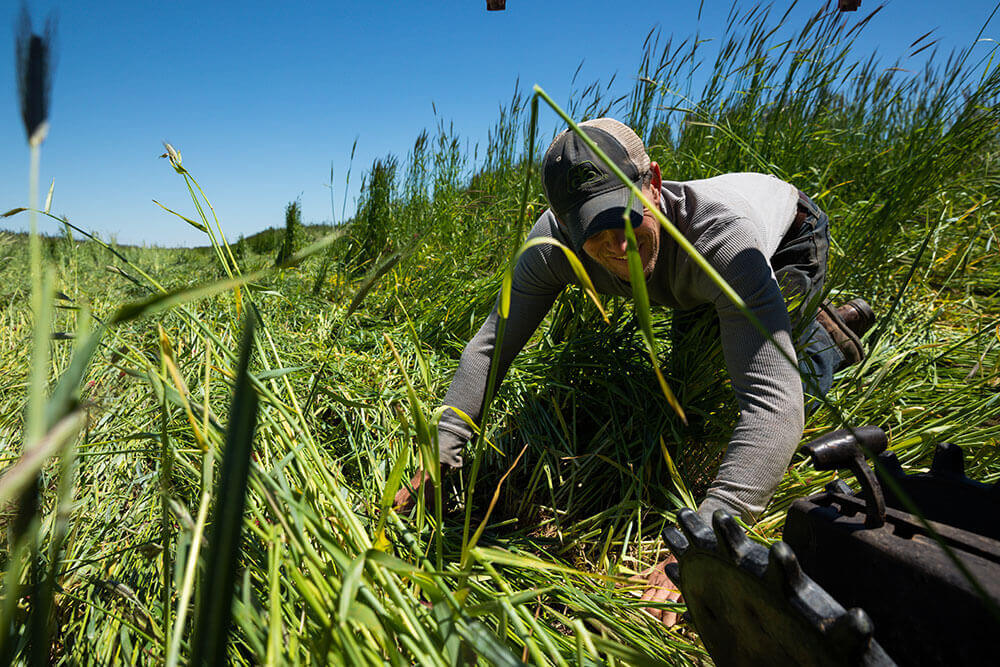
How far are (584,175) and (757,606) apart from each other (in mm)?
1107

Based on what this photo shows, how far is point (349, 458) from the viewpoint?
1.58 m

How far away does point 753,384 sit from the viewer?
135 cm

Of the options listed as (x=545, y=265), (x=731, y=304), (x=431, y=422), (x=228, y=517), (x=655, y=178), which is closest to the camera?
(x=228, y=517)

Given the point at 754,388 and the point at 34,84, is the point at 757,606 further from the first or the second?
the point at 34,84

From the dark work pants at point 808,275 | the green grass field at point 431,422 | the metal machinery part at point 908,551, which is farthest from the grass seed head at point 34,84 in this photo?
the dark work pants at point 808,275

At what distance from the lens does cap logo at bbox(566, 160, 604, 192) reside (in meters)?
1.45

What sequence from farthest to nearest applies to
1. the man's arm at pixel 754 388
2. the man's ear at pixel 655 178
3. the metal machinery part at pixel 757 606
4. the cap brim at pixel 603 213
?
the man's ear at pixel 655 178 → the cap brim at pixel 603 213 → the man's arm at pixel 754 388 → the metal machinery part at pixel 757 606

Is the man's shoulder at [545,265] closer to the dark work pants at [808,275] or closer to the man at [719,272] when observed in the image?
the man at [719,272]

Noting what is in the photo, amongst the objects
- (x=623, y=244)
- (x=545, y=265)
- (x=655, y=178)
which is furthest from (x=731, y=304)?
(x=545, y=265)

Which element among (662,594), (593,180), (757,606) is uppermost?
(593,180)

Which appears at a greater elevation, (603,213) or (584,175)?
(584,175)

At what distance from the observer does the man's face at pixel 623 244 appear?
1.46m

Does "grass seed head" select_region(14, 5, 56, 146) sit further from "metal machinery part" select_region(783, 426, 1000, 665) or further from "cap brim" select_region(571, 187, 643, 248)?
"cap brim" select_region(571, 187, 643, 248)

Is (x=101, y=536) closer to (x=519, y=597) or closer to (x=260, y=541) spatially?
(x=260, y=541)
